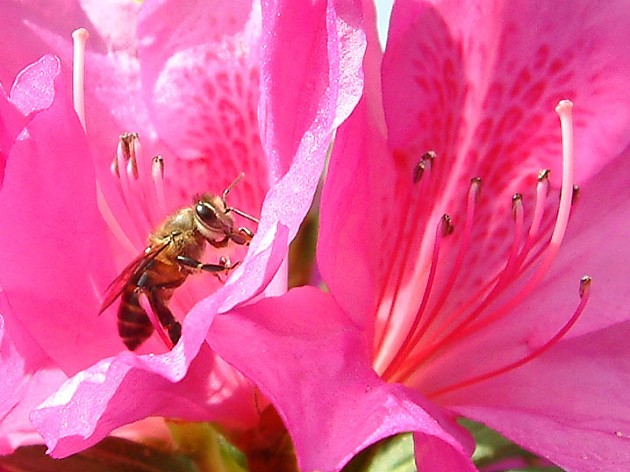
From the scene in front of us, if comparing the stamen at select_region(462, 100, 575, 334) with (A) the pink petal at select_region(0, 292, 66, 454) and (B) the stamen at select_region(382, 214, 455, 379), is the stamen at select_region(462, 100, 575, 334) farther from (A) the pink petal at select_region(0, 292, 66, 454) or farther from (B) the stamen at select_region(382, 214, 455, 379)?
(A) the pink petal at select_region(0, 292, 66, 454)

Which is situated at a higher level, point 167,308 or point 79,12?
point 79,12

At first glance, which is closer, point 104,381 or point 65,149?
point 104,381

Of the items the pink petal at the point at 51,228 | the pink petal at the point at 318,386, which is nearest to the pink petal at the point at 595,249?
the pink petal at the point at 318,386

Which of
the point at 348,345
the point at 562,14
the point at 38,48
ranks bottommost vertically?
the point at 348,345

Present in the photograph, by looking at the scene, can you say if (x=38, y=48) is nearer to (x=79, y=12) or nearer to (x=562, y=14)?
(x=79, y=12)

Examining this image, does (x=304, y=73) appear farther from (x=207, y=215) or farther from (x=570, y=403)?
(x=570, y=403)

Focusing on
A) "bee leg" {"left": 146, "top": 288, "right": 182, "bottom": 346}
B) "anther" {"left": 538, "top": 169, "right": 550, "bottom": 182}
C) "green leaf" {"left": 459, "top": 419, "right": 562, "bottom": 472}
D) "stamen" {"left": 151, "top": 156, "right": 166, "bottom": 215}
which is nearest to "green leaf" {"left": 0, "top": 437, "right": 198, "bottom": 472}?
"bee leg" {"left": 146, "top": 288, "right": 182, "bottom": 346}

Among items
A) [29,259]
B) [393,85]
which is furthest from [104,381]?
[393,85]

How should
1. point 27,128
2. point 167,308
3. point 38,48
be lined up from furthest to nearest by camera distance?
point 38,48 < point 167,308 < point 27,128
